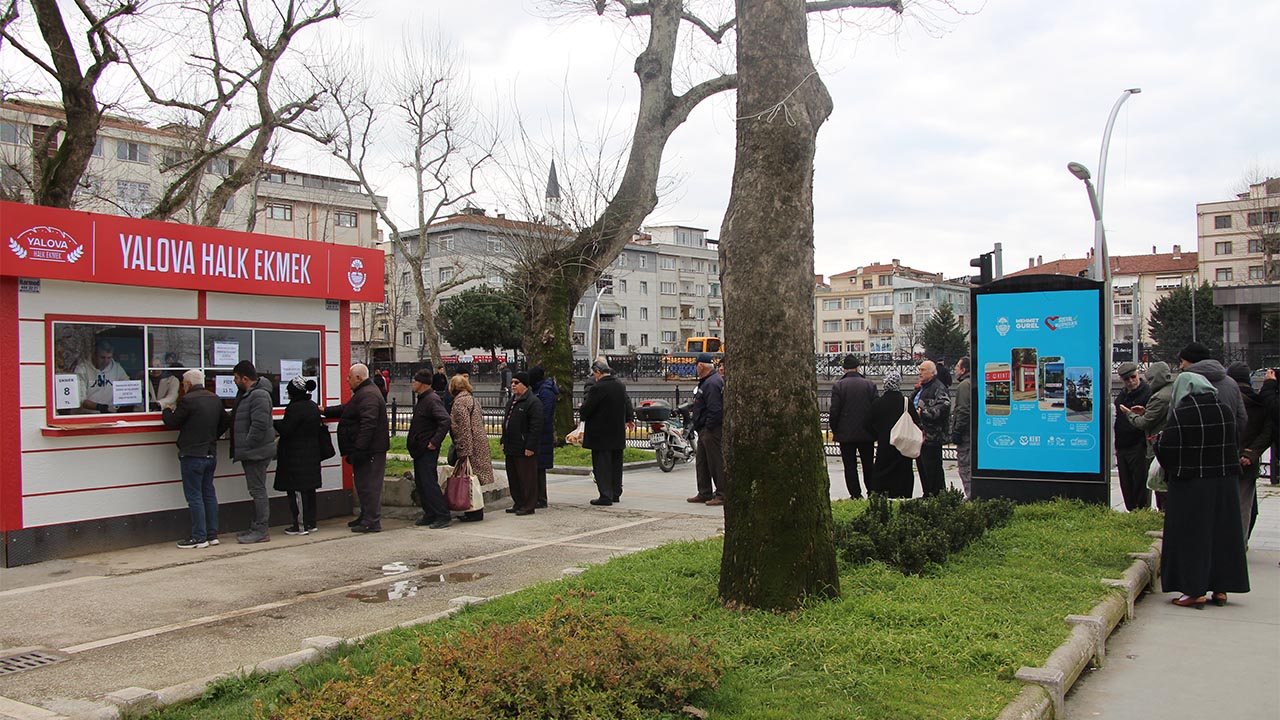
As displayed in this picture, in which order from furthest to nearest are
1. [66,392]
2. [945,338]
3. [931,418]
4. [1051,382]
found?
1. [945,338]
2. [931,418]
3. [1051,382]
4. [66,392]

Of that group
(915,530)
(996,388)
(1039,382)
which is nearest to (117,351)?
(915,530)

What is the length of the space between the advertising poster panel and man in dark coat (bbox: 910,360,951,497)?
571mm

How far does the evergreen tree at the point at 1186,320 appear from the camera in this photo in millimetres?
58875

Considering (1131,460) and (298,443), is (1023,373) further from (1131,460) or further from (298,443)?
(298,443)

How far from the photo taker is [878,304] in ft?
380

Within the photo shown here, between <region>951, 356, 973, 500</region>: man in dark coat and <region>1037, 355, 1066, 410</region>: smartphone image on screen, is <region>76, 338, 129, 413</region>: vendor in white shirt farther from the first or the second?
<region>1037, 355, 1066, 410</region>: smartphone image on screen

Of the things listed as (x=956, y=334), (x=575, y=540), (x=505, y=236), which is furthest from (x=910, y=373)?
(x=575, y=540)

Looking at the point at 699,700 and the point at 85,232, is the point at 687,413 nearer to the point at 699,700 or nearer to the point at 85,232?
the point at 85,232

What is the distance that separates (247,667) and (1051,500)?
797cm

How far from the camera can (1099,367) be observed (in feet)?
31.1

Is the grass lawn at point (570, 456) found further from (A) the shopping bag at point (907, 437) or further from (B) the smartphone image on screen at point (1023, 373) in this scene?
(B) the smartphone image on screen at point (1023, 373)

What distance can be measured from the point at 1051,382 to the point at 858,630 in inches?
221

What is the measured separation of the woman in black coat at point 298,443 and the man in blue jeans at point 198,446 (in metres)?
0.65

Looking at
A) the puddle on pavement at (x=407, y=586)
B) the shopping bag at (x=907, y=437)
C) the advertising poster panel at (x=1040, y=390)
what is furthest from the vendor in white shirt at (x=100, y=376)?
the advertising poster panel at (x=1040, y=390)
